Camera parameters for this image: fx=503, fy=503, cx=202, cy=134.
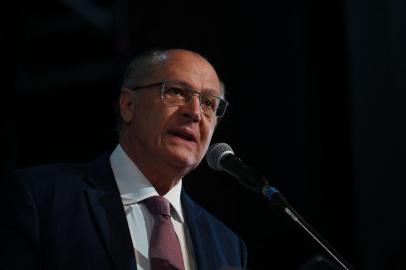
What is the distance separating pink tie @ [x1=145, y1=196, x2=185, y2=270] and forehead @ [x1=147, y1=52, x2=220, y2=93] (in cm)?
43

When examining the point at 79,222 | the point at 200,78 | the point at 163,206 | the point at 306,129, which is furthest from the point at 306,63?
the point at 79,222

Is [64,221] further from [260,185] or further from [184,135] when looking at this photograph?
[260,185]

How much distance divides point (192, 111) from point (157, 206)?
0.35 m

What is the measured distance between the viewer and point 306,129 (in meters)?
2.53

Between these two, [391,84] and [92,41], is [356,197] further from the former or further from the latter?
[92,41]

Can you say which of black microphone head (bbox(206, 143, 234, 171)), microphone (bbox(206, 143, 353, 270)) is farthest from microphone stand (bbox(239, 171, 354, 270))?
black microphone head (bbox(206, 143, 234, 171))

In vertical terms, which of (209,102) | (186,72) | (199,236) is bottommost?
(199,236)

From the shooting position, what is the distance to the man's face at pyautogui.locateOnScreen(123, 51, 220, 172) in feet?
5.62

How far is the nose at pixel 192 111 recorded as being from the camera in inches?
68.4

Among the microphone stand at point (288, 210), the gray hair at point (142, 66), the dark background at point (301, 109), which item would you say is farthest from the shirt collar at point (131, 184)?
the dark background at point (301, 109)

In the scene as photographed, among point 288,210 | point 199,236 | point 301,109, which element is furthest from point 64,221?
point 301,109

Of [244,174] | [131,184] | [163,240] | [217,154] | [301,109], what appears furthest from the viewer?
[301,109]

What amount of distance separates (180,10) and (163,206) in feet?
5.15

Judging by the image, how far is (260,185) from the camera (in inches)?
52.5
